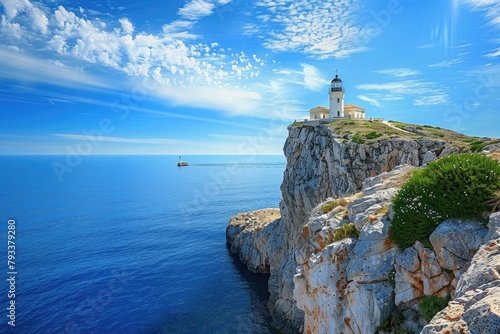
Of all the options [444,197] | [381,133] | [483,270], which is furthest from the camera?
[381,133]

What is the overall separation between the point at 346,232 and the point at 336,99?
6015 centimetres

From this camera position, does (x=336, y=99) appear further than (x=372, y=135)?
Yes

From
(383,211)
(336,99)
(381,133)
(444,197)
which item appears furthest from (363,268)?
(336,99)

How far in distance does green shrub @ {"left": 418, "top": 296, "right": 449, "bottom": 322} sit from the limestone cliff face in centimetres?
2242

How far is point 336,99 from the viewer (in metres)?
69.4

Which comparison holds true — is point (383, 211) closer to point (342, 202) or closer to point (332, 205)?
point (342, 202)

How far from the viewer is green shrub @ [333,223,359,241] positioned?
45.8 feet

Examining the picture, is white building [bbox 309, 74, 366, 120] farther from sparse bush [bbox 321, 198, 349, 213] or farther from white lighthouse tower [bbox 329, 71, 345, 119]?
sparse bush [bbox 321, 198, 349, 213]

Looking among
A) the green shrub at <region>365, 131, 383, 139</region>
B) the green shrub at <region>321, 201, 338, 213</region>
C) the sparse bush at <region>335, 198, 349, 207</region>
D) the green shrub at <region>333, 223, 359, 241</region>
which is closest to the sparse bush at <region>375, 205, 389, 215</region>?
the green shrub at <region>333, 223, 359, 241</region>

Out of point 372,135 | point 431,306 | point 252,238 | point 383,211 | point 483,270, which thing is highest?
point 372,135

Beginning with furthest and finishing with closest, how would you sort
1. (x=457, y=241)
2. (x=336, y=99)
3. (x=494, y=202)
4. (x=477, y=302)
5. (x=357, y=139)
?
(x=336, y=99)
(x=357, y=139)
(x=494, y=202)
(x=457, y=241)
(x=477, y=302)

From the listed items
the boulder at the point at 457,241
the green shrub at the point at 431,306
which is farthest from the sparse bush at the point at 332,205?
the green shrub at the point at 431,306

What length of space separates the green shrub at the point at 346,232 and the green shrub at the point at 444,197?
2078 millimetres

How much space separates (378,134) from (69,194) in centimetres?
11766
